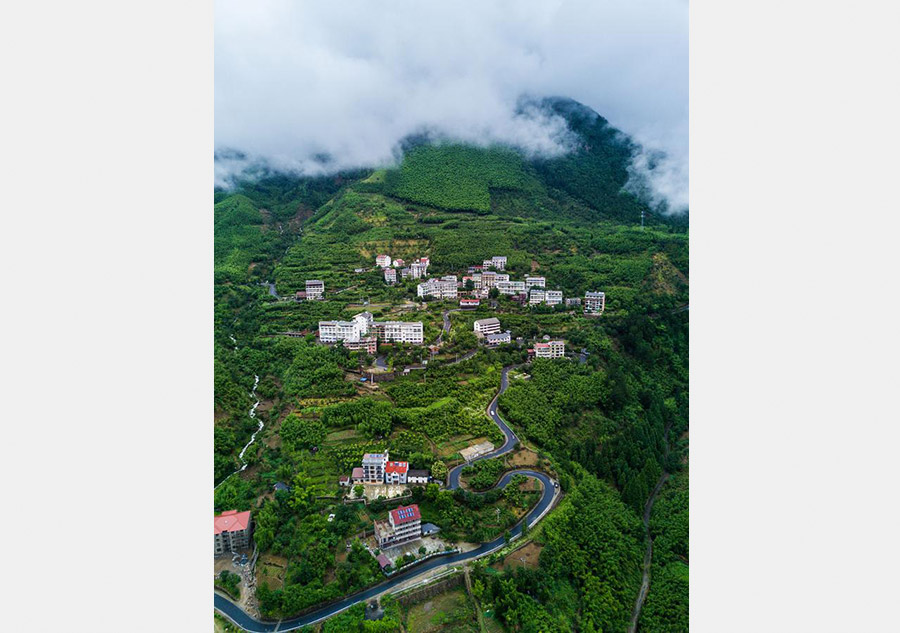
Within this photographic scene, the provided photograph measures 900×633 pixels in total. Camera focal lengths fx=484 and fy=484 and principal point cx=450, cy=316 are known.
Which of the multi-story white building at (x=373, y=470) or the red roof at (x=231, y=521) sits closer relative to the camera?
the red roof at (x=231, y=521)


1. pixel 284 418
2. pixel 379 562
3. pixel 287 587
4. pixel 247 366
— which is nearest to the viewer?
pixel 287 587

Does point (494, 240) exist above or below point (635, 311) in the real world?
above

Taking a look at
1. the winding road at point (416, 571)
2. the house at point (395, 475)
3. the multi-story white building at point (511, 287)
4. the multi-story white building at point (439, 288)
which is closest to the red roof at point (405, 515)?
the winding road at point (416, 571)

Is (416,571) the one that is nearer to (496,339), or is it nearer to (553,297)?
(496,339)

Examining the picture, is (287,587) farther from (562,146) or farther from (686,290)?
(562,146)

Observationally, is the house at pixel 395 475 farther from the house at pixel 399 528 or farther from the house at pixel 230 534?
the house at pixel 230 534

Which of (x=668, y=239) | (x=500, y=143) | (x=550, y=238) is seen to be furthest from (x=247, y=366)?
(x=500, y=143)
